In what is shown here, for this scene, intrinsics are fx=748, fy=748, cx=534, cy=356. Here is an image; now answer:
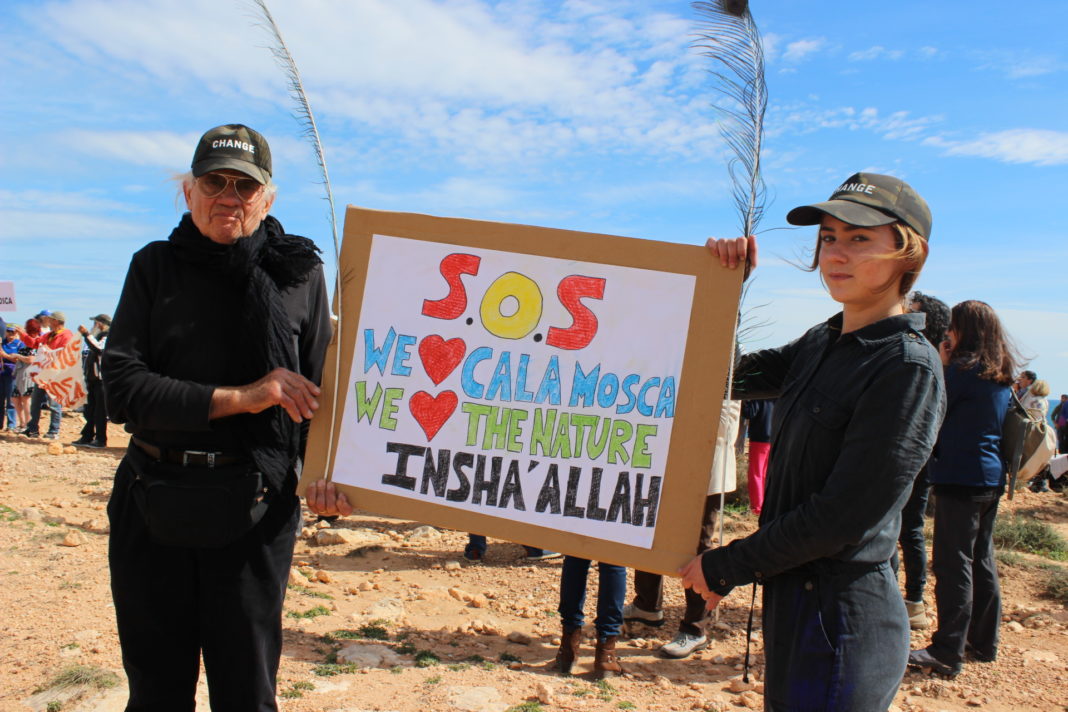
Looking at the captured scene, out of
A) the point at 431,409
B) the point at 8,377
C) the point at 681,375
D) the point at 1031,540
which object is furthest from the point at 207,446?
the point at 8,377

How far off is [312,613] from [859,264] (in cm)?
447

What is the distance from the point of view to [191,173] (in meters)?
2.53

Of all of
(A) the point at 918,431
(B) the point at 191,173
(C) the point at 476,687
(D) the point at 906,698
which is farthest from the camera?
(D) the point at 906,698

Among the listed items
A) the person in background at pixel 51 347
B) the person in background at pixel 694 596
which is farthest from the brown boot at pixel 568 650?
the person in background at pixel 51 347

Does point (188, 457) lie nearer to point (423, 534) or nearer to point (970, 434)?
point (970, 434)

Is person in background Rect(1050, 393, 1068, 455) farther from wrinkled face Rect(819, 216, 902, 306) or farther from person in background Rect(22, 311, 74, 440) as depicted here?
person in background Rect(22, 311, 74, 440)

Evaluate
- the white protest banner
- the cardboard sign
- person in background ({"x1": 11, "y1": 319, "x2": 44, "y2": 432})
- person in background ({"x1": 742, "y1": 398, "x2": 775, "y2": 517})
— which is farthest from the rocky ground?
the white protest banner

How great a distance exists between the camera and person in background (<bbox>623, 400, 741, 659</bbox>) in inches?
178

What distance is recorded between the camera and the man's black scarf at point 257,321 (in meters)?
2.40

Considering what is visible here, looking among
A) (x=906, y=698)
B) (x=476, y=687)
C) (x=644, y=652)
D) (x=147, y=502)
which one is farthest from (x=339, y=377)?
(x=906, y=698)

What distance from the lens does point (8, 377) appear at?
14328 mm

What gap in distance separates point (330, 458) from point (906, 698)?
12.8 feet

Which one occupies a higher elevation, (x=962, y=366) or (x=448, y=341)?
(x=962, y=366)

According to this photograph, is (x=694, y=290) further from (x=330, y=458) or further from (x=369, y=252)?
(x=330, y=458)
